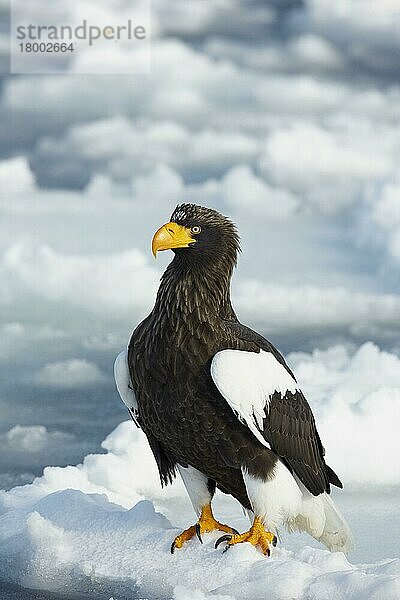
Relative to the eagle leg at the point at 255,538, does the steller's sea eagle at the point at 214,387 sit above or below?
above

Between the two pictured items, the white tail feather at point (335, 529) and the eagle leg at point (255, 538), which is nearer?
the eagle leg at point (255, 538)

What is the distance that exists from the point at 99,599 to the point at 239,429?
75 centimetres

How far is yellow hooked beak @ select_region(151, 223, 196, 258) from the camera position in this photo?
359 cm

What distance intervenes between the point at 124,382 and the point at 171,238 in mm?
613

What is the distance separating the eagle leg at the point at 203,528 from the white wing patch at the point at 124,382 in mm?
441

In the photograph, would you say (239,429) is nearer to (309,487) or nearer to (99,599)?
(309,487)

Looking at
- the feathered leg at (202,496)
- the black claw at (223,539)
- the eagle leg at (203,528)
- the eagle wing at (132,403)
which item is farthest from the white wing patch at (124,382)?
the black claw at (223,539)

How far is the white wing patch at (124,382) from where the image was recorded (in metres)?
3.89

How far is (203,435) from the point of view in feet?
12.0

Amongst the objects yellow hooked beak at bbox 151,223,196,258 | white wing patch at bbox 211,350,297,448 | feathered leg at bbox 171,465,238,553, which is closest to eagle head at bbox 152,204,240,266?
yellow hooked beak at bbox 151,223,196,258

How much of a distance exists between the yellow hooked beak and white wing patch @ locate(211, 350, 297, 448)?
40 cm

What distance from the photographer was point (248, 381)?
3.59m

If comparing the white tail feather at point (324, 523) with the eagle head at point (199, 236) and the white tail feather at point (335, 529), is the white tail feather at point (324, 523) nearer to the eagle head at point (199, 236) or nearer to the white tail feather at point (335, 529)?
the white tail feather at point (335, 529)

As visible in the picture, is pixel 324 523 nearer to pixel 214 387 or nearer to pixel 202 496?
pixel 202 496
